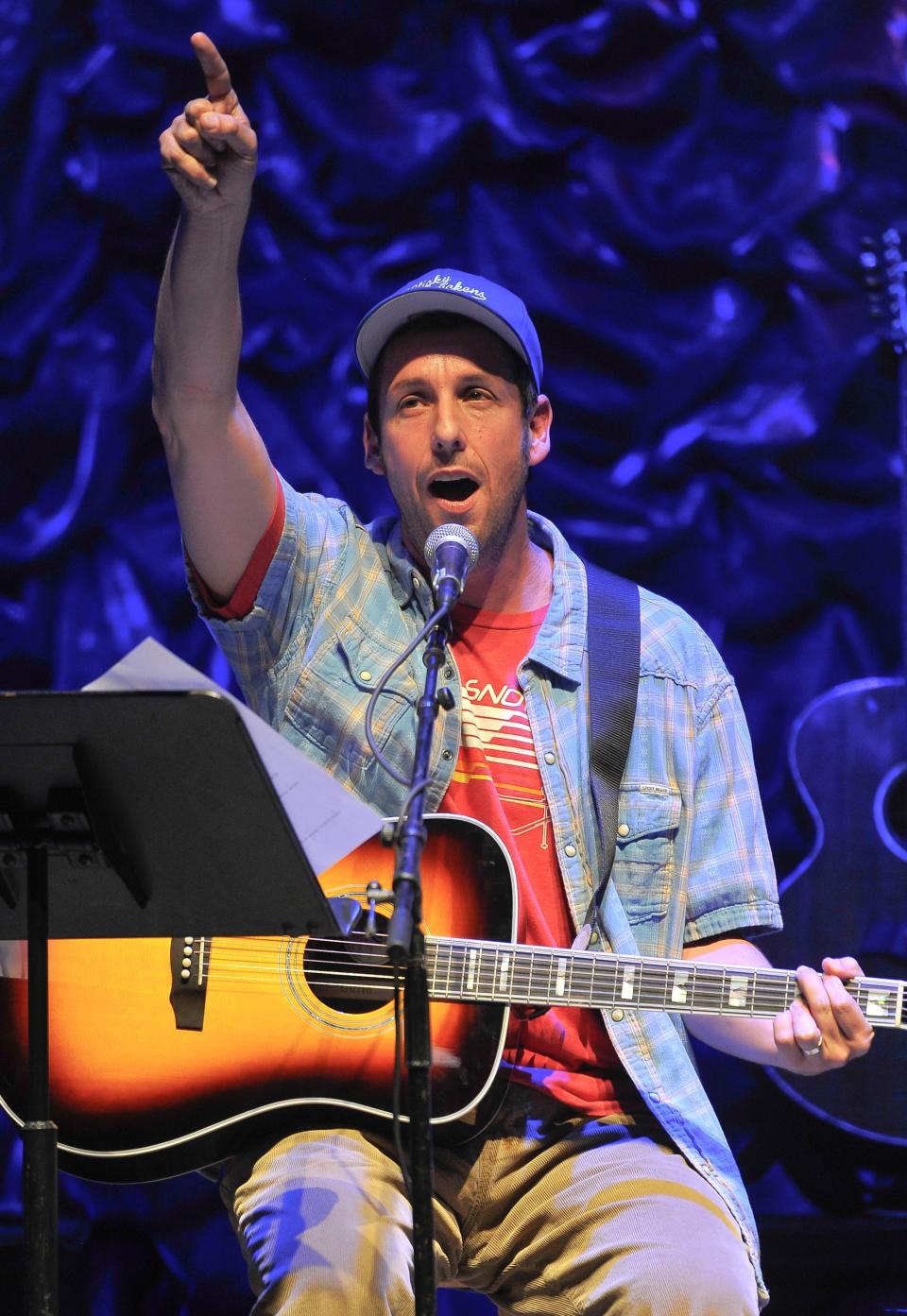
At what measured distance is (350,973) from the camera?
2158mm

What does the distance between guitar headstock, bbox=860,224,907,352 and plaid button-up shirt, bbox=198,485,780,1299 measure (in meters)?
1.34

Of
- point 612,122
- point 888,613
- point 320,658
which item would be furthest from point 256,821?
point 612,122

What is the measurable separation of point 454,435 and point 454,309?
0.24m

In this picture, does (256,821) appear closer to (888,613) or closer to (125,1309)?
(125,1309)

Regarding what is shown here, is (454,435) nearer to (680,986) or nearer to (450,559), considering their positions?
(450,559)

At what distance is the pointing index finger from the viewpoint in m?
1.74

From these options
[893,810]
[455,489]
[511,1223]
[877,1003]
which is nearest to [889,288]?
[893,810]

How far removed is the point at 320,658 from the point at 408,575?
22 cm

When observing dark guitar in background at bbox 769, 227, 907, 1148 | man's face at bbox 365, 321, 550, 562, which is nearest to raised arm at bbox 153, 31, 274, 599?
man's face at bbox 365, 321, 550, 562

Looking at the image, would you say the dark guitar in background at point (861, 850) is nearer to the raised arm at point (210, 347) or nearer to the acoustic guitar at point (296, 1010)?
the acoustic guitar at point (296, 1010)

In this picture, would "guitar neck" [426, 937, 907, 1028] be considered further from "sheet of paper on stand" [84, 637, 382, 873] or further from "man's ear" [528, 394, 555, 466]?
"man's ear" [528, 394, 555, 466]

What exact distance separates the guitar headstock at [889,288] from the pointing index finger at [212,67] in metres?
2.10

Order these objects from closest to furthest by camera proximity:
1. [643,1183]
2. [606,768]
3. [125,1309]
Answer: [643,1183]
[606,768]
[125,1309]

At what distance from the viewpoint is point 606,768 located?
2.43m
